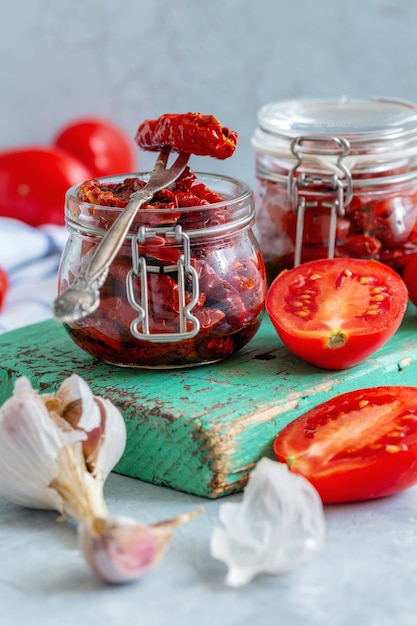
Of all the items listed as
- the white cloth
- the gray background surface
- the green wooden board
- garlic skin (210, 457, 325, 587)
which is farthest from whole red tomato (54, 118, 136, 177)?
garlic skin (210, 457, 325, 587)

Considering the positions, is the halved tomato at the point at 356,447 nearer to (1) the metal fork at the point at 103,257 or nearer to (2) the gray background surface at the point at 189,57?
(1) the metal fork at the point at 103,257

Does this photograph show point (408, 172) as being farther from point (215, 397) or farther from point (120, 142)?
point (120, 142)

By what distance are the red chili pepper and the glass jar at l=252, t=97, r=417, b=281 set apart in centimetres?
19

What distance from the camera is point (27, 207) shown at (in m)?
2.09

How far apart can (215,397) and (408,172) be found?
1.47ft

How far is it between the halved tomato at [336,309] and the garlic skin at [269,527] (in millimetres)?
238

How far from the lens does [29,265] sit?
6.00 ft

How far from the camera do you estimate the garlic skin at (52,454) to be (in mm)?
857

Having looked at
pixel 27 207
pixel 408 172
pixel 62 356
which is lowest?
pixel 27 207

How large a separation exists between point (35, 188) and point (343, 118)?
99 cm

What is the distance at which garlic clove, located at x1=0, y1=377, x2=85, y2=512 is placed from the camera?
86 cm

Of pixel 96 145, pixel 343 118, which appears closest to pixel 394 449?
pixel 343 118

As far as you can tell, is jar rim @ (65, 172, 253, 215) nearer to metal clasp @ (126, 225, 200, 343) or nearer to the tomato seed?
metal clasp @ (126, 225, 200, 343)

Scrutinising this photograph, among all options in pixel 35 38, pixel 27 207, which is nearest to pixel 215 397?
pixel 27 207
